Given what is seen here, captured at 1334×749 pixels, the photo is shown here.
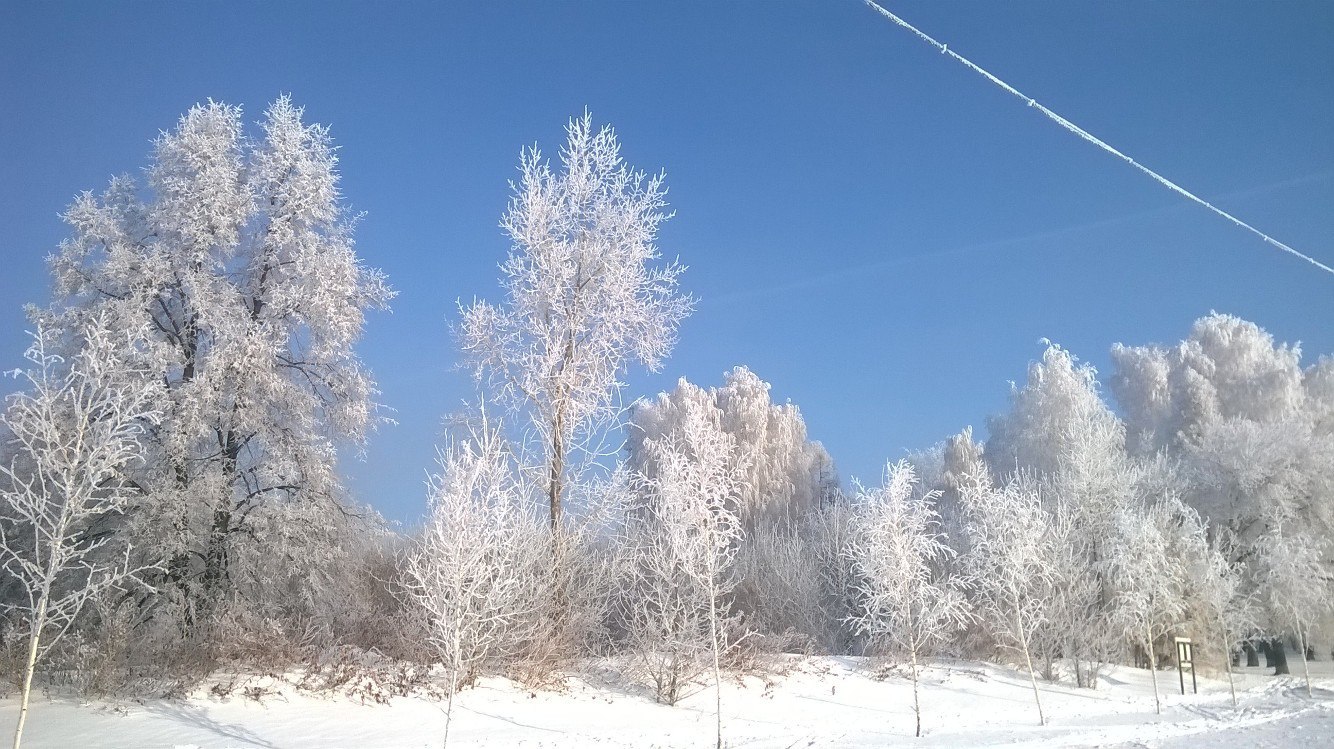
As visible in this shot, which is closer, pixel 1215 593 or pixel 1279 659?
pixel 1215 593

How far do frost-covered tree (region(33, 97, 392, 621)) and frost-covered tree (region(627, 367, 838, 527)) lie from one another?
2631cm

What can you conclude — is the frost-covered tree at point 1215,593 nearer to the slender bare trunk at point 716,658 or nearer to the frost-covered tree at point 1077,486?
the frost-covered tree at point 1077,486

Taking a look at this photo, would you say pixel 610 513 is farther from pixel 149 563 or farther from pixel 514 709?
pixel 149 563

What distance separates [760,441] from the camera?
45.4m

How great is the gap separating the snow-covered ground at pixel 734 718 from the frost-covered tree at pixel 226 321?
339cm

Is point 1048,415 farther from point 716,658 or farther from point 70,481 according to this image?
point 70,481

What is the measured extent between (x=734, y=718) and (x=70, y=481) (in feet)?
42.5

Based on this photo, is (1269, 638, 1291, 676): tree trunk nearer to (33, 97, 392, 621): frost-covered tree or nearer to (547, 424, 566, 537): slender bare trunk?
(547, 424, 566, 537): slender bare trunk

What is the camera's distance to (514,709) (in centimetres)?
1664

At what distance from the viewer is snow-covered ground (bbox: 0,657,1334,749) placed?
526 inches

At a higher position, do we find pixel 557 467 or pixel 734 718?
pixel 557 467

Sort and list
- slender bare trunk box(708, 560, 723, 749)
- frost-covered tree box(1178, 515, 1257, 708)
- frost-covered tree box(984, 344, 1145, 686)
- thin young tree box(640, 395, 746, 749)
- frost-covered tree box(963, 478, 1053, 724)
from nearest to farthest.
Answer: slender bare trunk box(708, 560, 723, 749), thin young tree box(640, 395, 746, 749), frost-covered tree box(963, 478, 1053, 724), frost-covered tree box(1178, 515, 1257, 708), frost-covered tree box(984, 344, 1145, 686)

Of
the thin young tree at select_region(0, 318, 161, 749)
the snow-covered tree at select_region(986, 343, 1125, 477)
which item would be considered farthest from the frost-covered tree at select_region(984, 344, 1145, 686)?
the thin young tree at select_region(0, 318, 161, 749)

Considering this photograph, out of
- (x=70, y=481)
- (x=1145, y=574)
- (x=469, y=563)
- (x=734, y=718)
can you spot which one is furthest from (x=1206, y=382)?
(x=70, y=481)
